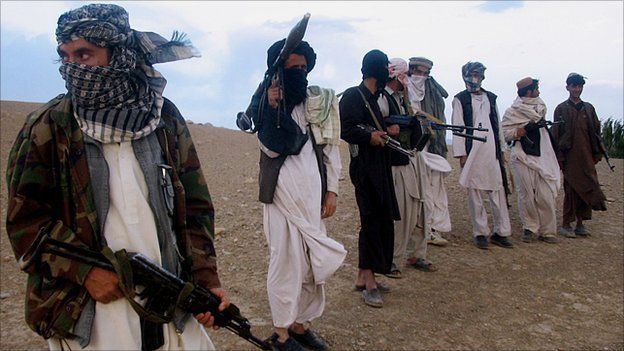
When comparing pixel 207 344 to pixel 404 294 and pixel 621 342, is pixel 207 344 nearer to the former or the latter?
pixel 404 294

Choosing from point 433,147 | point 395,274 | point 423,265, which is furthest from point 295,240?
point 433,147

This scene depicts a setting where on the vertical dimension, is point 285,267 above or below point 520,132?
below

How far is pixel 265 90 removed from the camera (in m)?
3.54

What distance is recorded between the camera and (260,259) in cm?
561

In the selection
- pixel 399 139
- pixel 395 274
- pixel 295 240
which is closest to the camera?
pixel 295 240

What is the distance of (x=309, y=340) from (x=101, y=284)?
212cm

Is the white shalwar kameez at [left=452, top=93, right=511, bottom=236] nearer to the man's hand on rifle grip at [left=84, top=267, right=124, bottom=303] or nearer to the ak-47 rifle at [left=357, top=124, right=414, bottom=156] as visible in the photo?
the ak-47 rifle at [left=357, top=124, right=414, bottom=156]

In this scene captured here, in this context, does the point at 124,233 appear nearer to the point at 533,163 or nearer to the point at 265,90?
the point at 265,90

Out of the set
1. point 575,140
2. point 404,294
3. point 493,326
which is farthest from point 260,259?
point 575,140

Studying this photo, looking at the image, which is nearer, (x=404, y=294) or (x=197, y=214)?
(x=197, y=214)

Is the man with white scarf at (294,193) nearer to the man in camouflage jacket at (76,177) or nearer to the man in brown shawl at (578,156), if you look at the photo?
the man in camouflage jacket at (76,177)

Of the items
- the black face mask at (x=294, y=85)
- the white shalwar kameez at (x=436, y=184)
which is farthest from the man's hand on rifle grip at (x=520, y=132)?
the black face mask at (x=294, y=85)

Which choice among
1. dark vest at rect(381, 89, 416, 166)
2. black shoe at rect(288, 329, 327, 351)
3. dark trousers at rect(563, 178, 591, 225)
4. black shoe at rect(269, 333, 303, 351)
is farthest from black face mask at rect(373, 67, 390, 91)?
dark trousers at rect(563, 178, 591, 225)

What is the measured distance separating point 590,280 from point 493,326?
1.81 m
